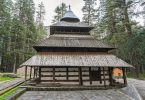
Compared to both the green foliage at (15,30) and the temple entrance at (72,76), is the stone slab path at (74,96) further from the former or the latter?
the green foliage at (15,30)

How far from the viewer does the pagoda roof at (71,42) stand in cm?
2205

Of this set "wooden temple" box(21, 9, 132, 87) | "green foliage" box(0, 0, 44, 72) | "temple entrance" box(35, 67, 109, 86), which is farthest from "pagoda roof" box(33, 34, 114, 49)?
"green foliage" box(0, 0, 44, 72)

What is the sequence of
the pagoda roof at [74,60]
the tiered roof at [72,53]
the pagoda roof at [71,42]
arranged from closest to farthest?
the pagoda roof at [74,60], the tiered roof at [72,53], the pagoda roof at [71,42]

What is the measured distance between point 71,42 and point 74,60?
3110mm

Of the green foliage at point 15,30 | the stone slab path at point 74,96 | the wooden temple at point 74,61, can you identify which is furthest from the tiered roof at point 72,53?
the green foliage at point 15,30

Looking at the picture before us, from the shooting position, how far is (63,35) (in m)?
25.3

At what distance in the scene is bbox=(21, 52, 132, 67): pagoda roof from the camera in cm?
1989

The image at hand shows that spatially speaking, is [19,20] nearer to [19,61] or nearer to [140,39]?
[19,61]

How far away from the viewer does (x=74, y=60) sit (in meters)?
20.9

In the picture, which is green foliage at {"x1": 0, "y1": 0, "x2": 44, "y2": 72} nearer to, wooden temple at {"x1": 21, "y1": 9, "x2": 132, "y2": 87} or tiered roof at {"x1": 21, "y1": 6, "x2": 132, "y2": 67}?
tiered roof at {"x1": 21, "y1": 6, "x2": 132, "y2": 67}

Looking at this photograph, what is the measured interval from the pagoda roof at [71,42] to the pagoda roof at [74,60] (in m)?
0.94

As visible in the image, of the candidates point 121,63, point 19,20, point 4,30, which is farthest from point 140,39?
point 19,20

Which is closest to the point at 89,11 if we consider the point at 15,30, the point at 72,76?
the point at 15,30

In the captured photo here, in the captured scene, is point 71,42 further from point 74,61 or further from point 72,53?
point 74,61
